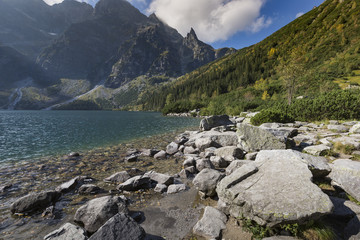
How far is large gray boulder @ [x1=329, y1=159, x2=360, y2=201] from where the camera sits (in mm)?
5109

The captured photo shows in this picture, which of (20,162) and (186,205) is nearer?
(186,205)

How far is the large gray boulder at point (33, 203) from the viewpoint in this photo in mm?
6176

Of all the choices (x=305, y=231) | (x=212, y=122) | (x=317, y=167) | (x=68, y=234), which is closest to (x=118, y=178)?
(x=68, y=234)

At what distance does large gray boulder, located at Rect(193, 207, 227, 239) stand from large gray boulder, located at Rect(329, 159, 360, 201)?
14.4ft

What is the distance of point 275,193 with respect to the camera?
450 cm

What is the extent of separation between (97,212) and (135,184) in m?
2.58

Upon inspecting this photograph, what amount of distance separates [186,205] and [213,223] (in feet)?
5.93

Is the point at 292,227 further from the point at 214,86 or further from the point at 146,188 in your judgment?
the point at 214,86

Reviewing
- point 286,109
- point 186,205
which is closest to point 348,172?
point 186,205

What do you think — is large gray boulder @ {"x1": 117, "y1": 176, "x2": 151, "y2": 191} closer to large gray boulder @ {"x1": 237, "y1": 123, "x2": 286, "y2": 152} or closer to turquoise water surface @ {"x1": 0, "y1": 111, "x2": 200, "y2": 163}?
large gray boulder @ {"x1": 237, "y1": 123, "x2": 286, "y2": 152}

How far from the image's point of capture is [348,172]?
17.8 feet

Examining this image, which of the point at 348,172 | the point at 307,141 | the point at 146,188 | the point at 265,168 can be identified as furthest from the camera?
the point at 307,141

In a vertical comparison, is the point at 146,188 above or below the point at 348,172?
below

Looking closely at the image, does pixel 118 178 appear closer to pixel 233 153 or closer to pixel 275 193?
pixel 233 153
